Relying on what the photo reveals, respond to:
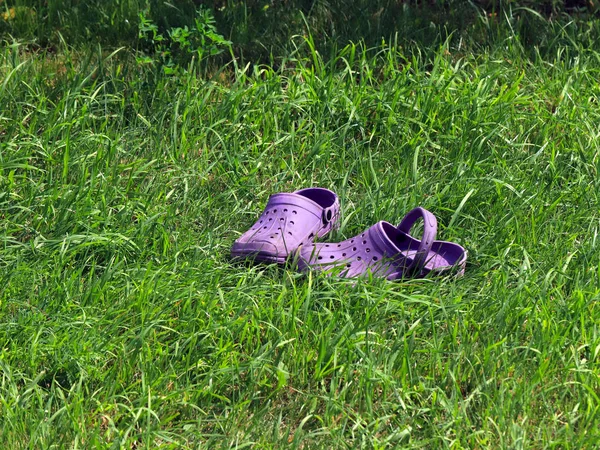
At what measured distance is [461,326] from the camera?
301 cm

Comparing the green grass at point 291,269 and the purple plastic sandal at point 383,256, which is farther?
the purple plastic sandal at point 383,256

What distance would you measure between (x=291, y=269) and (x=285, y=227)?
0.77 ft

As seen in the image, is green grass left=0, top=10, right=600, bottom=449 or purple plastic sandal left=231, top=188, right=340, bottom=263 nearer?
green grass left=0, top=10, right=600, bottom=449

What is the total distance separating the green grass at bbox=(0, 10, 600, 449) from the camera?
8.78 feet

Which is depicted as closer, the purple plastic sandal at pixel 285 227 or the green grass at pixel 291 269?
the green grass at pixel 291 269

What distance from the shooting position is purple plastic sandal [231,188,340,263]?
3.34 meters

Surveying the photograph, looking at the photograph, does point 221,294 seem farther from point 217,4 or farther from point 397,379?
point 217,4

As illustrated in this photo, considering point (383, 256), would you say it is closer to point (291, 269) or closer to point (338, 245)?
point (338, 245)

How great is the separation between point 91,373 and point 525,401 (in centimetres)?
125

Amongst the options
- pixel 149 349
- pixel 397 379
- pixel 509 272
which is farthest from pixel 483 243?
pixel 149 349

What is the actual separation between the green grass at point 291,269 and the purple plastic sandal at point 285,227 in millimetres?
72

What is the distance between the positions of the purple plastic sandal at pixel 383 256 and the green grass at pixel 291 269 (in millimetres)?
66

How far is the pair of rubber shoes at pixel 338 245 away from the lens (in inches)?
131

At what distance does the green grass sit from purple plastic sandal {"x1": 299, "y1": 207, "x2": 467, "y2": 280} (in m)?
0.07
